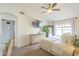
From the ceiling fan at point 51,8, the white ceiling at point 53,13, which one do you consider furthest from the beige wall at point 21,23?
the ceiling fan at point 51,8

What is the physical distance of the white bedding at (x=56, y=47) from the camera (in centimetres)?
154

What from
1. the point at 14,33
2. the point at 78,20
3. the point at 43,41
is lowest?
the point at 43,41

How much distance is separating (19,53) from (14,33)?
0.34 meters

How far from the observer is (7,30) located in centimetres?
161

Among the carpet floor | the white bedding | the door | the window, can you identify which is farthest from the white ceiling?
the carpet floor

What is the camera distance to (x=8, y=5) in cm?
154

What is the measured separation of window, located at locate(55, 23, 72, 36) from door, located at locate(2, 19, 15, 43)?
0.74m

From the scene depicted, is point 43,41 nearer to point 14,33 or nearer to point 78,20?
point 14,33

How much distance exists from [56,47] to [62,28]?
34cm

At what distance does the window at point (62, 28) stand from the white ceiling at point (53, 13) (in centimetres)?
12

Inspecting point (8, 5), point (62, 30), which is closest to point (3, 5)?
point (8, 5)

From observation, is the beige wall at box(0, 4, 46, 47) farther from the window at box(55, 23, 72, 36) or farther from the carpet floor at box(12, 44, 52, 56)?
the window at box(55, 23, 72, 36)

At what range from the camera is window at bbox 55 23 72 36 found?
1619mm

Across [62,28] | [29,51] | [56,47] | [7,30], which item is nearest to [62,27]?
[62,28]
